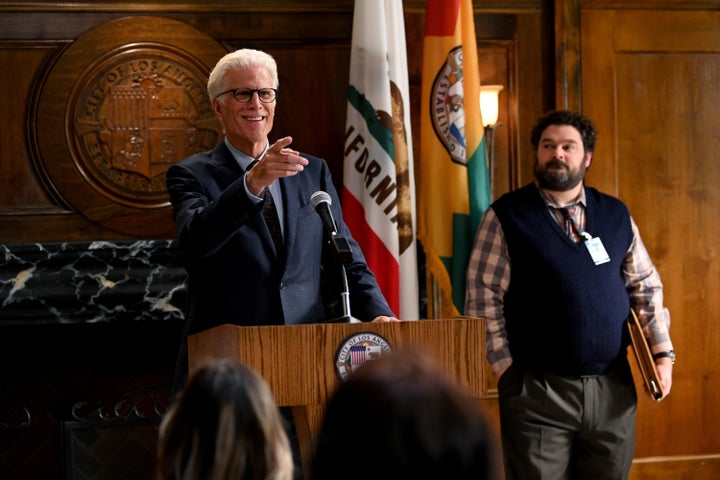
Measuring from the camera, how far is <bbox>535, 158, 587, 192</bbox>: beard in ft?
13.0

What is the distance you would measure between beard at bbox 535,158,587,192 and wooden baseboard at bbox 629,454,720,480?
168cm

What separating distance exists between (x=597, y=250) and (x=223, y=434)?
281 centimetres

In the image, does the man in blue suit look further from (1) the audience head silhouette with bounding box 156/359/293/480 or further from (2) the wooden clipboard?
(2) the wooden clipboard

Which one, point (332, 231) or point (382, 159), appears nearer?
point (332, 231)

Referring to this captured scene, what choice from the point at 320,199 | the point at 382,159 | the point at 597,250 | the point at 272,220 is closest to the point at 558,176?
the point at 597,250

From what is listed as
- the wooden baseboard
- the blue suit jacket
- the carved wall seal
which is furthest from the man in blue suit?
the wooden baseboard

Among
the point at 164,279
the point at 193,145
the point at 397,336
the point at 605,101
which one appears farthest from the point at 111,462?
the point at 605,101

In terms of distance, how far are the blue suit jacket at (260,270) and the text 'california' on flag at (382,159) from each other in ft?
5.46

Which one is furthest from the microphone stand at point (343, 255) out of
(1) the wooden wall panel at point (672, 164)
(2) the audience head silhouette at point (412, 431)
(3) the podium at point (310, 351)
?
(1) the wooden wall panel at point (672, 164)

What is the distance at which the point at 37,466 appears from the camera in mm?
4520

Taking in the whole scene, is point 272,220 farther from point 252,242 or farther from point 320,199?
point 320,199

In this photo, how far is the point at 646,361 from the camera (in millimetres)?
3832

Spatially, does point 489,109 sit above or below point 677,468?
above

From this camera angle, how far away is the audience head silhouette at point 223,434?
1291 mm
